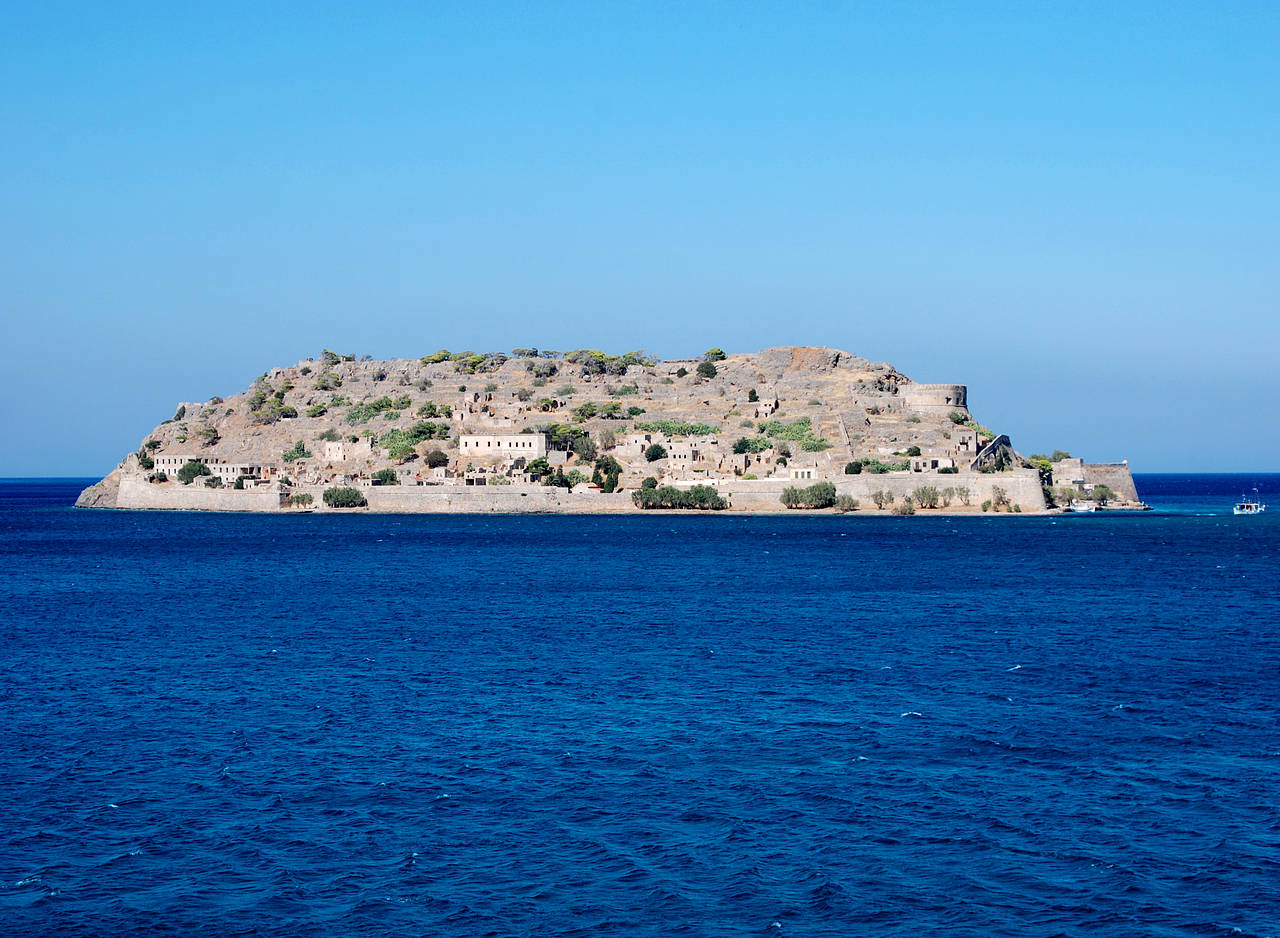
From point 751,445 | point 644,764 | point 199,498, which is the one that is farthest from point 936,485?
point 644,764

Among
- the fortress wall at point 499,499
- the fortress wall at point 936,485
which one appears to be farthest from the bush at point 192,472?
the fortress wall at point 936,485

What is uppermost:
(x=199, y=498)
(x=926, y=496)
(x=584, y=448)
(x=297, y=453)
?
(x=297, y=453)

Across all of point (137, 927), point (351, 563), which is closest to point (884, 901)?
point (137, 927)

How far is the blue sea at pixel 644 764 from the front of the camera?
14734 millimetres

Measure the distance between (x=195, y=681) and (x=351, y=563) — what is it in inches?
1197

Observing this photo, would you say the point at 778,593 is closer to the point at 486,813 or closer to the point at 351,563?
the point at 351,563

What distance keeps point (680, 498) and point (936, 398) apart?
2732 cm

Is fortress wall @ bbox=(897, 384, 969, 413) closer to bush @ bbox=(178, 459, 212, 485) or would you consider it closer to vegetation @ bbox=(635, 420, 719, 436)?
vegetation @ bbox=(635, 420, 719, 436)

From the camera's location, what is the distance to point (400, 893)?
1491cm

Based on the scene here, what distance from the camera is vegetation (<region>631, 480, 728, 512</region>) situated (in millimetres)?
92188

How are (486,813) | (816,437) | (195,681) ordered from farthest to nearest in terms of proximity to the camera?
(816,437), (195,681), (486,813)

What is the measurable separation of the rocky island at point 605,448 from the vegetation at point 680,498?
0.10 meters

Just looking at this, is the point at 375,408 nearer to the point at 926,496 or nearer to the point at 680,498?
the point at 680,498

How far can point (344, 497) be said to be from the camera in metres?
97.6
